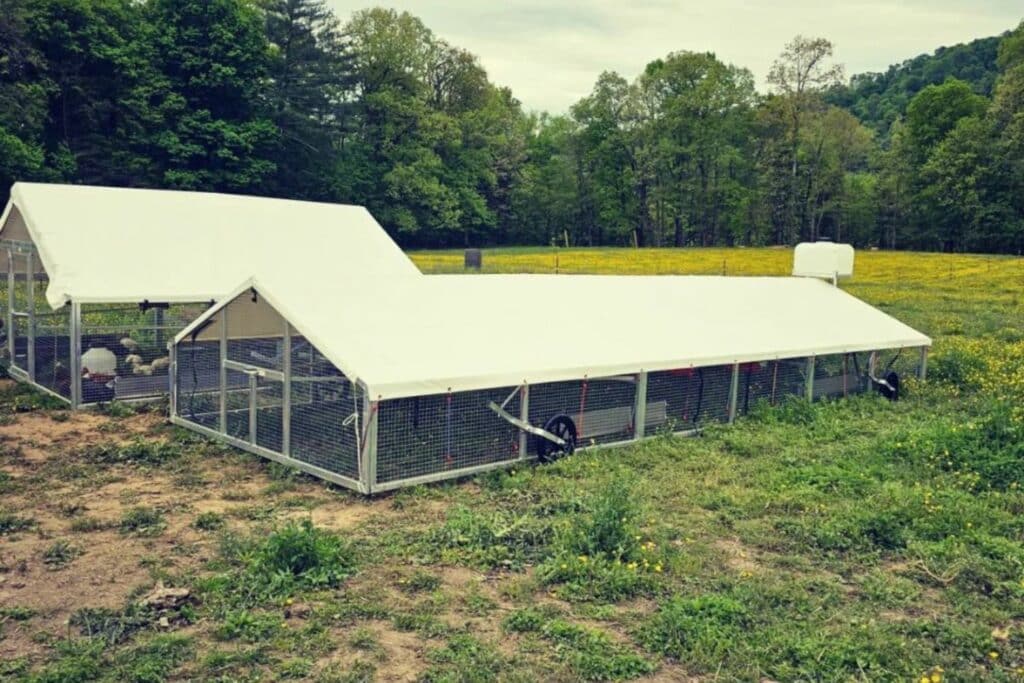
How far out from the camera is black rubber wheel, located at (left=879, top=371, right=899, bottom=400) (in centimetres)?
1252

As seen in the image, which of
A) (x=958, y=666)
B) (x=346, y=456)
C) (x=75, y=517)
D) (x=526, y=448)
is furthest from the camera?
(x=526, y=448)

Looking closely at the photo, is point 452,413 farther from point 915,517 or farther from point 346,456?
point 915,517

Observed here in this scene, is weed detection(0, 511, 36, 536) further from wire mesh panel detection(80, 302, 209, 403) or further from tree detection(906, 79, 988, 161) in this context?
tree detection(906, 79, 988, 161)

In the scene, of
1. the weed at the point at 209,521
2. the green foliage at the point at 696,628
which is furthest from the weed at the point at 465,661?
the weed at the point at 209,521

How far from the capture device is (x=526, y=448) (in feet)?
26.9

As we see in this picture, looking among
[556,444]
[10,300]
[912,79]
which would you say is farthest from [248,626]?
[912,79]

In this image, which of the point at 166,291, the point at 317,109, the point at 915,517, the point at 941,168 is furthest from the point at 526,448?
the point at 941,168

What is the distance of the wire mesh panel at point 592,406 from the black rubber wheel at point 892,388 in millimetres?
5084

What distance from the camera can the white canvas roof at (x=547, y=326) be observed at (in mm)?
7508

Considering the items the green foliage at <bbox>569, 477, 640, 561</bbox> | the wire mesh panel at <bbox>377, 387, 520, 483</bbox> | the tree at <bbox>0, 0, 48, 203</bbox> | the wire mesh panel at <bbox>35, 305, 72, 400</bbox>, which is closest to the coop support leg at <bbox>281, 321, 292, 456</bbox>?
the wire mesh panel at <bbox>377, 387, 520, 483</bbox>

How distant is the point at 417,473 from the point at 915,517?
4195 millimetres

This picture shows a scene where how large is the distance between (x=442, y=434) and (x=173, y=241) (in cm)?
683

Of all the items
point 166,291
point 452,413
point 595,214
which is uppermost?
point 595,214

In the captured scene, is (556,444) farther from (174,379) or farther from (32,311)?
(32,311)
